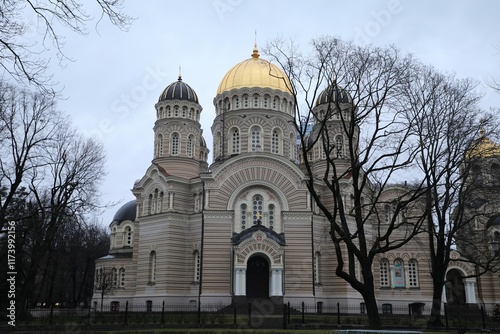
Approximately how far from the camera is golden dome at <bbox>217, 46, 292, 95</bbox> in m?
36.6

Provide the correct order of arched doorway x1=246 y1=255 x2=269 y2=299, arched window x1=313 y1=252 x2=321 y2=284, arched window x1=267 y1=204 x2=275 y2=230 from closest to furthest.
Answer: arched doorway x1=246 y1=255 x2=269 y2=299 < arched window x1=267 y1=204 x2=275 y2=230 < arched window x1=313 y1=252 x2=321 y2=284

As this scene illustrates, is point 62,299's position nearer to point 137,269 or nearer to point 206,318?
point 137,269

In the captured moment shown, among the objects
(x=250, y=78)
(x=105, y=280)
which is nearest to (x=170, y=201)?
(x=105, y=280)

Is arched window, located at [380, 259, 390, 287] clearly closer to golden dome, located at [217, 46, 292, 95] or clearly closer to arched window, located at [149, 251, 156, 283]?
golden dome, located at [217, 46, 292, 95]

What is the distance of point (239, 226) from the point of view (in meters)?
31.5

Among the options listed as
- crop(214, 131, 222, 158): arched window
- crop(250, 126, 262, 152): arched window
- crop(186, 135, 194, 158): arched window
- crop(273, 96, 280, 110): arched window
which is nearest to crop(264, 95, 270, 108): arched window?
crop(273, 96, 280, 110): arched window

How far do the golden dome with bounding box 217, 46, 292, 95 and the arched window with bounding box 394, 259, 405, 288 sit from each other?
50.1ft

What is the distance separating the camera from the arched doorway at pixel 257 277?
101 feet

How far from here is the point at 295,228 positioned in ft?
103

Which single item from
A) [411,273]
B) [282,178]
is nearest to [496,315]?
[411,273]

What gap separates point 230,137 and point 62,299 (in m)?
32.2

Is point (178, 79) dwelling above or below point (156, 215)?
above

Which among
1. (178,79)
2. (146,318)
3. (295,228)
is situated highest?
(178,79)

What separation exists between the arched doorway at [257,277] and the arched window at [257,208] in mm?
2410
